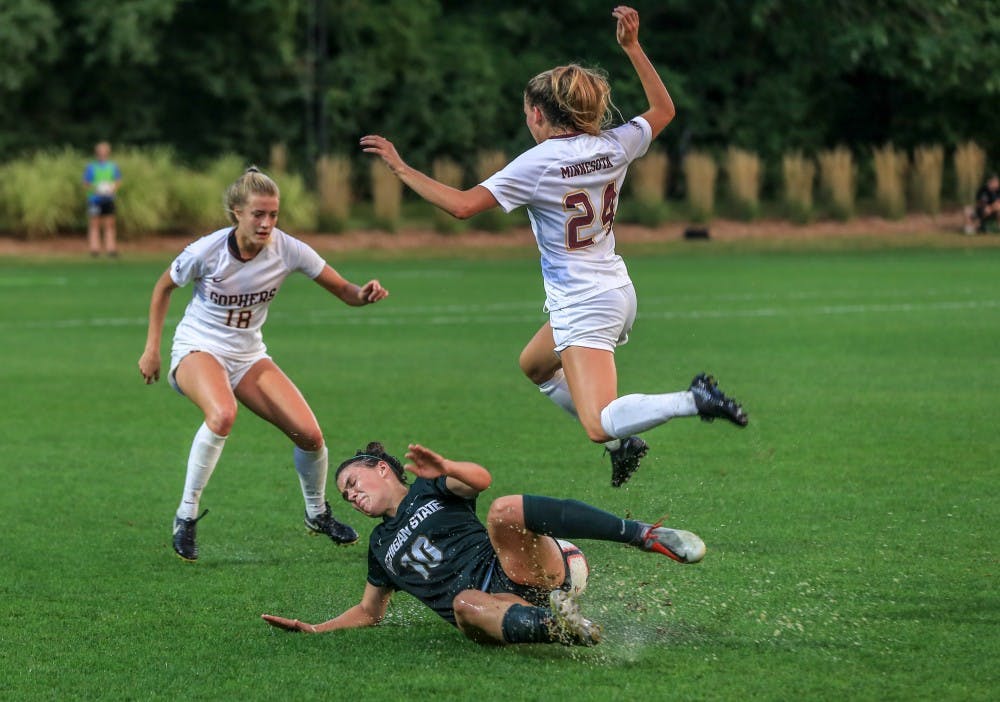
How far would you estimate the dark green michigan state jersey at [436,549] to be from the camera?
249 inches

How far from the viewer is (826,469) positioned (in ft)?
32.6

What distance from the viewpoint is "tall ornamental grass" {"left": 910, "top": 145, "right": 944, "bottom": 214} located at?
37500 millimetres

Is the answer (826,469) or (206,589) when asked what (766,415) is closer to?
(826,469)

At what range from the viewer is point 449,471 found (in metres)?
6.03

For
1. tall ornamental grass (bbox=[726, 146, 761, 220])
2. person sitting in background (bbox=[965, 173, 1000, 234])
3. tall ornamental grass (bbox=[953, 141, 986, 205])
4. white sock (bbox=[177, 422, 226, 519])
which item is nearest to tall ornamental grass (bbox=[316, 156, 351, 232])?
tall ornamental grass (bbox=[726, 146, 761, 220])

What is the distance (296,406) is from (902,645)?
3539 millimetres

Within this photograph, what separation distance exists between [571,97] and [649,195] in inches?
1173

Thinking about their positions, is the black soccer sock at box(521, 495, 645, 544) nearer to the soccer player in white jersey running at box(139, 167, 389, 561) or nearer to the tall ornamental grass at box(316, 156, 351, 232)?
the soccer player in white jersey running at box(139, 167, 389, 561)

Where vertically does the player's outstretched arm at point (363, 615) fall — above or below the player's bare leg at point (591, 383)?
below

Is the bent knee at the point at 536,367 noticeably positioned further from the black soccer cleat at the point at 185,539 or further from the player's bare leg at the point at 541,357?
the black soccer cleat at the point at 185,539

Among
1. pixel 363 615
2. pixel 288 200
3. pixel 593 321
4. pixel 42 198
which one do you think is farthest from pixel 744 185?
pixel 363 615

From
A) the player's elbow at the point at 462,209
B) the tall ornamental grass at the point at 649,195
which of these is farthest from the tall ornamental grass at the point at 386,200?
the player's elbow at the point at 462,209

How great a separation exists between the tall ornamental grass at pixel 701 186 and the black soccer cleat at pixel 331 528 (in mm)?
29117

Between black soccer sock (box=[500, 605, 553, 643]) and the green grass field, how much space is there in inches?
4.0
